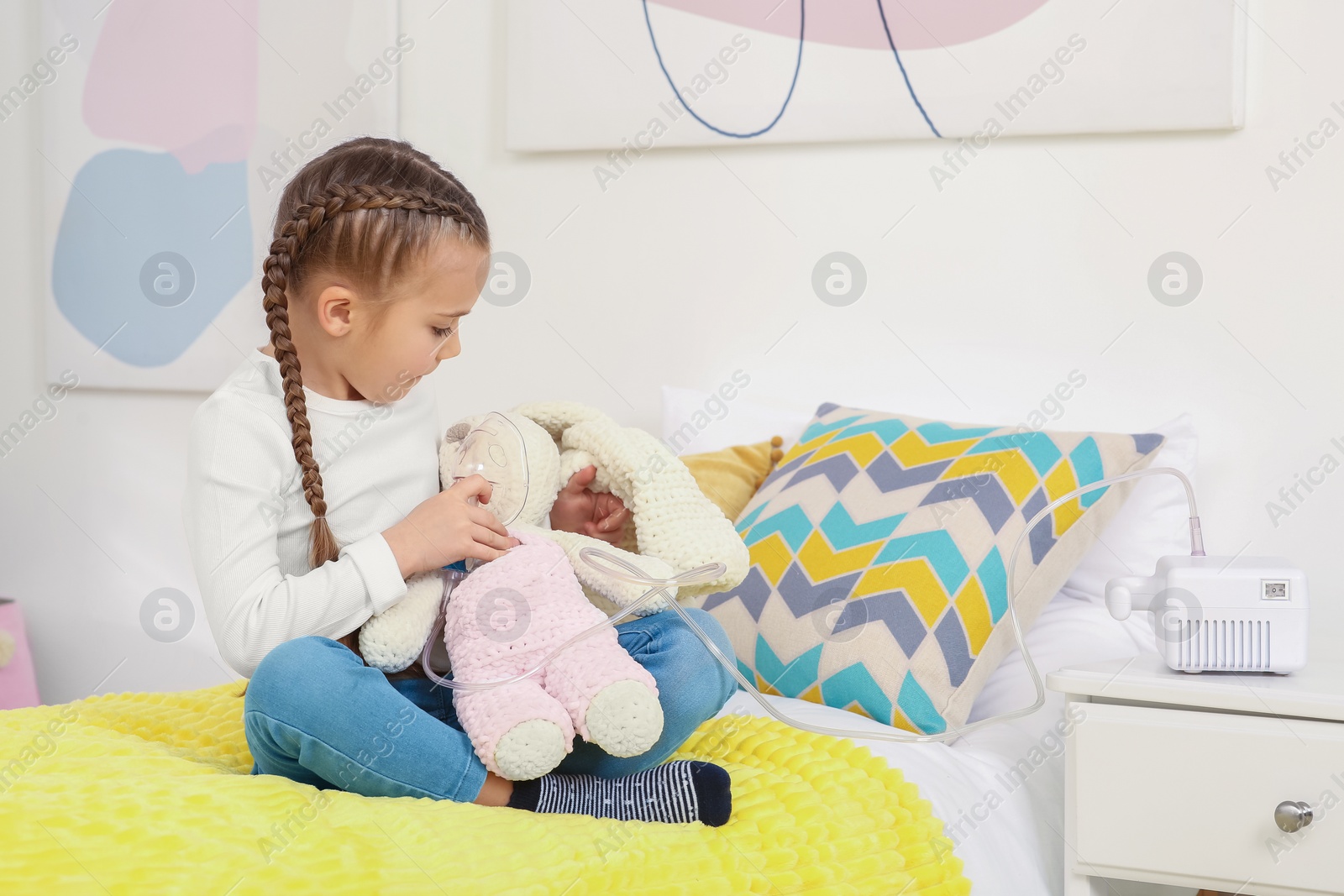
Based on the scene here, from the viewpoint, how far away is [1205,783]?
94 cm

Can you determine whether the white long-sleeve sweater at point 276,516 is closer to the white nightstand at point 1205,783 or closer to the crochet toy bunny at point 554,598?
the crochet toy bunny at point 554,598

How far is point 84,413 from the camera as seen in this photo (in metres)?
2.12

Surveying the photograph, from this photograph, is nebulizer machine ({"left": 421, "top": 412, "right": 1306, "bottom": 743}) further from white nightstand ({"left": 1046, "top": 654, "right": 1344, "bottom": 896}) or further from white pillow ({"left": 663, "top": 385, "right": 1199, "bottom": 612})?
white pillow ({"left": 663, "top": 385, "right": 1199, "bottom": 612})

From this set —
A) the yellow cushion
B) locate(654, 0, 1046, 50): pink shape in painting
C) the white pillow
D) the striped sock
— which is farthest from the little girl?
locate(654, 0, 1046, 50): pink shape in painting

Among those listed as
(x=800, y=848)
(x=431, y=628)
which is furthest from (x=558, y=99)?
(x=800, y=848)

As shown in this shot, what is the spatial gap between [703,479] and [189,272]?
3.81 ft

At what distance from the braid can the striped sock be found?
0.32 m

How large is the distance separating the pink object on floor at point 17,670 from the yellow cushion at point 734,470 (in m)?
1.41

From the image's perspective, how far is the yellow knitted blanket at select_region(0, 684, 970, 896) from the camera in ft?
2.27

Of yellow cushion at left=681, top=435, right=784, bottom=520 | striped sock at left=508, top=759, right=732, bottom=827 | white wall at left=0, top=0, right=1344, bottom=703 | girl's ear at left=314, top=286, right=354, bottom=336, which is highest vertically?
white wall at left=0, top=0, right=1344, bottom=703

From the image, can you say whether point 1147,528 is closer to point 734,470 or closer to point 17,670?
point 734,470

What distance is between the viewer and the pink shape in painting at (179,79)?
1.98m

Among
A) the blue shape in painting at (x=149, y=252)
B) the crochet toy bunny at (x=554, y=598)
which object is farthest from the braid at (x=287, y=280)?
the blue shape in painting at (x=149, y=252)

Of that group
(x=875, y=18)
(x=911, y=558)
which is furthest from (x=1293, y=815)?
(x=875, y=18)
